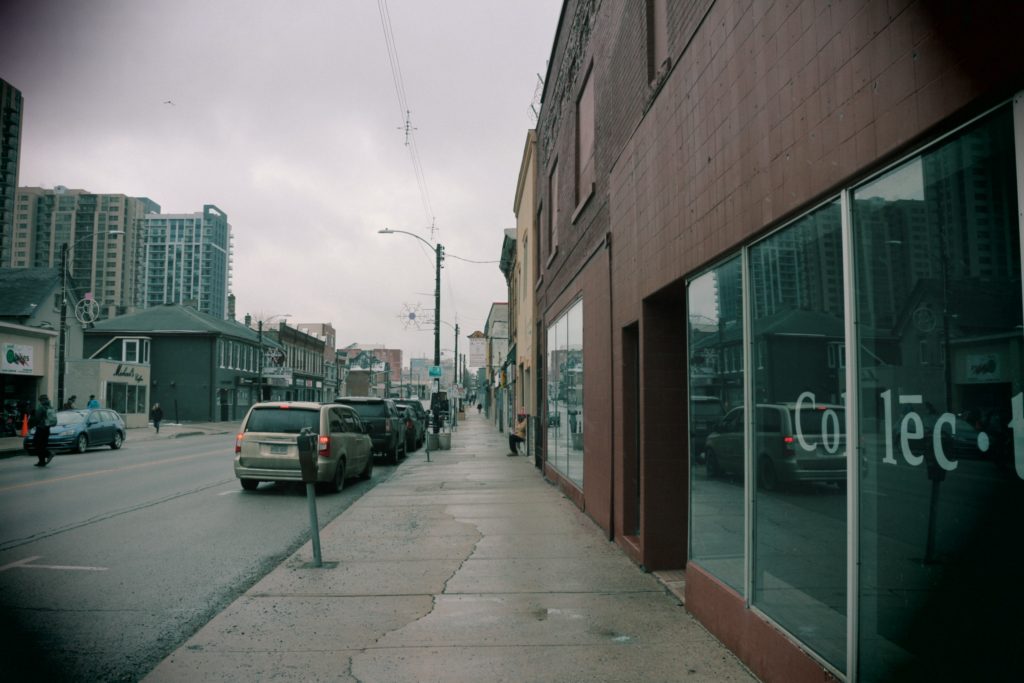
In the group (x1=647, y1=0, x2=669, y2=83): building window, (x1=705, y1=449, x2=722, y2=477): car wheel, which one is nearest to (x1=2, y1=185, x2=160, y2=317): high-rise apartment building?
(x1=647, y1=0, x2=669, y2=83): building window

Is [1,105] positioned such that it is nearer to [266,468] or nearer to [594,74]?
[594,74]

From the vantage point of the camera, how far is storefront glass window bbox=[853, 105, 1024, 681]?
266cm

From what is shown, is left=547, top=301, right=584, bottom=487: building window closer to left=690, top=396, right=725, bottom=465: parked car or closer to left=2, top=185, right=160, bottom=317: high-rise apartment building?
left=690, top=396, right=725, bottom=465: parked car

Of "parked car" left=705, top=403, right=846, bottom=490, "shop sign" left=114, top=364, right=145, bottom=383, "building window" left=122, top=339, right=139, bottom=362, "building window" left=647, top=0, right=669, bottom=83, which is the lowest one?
"parked car" left=705, top=403, right=846, bottom=490

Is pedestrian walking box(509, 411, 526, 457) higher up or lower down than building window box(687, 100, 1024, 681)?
lower down

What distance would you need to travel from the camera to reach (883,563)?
3.34 meters

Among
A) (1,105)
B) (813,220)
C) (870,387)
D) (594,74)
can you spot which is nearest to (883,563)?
(870,387)

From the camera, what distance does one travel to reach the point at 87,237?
83.5 feet

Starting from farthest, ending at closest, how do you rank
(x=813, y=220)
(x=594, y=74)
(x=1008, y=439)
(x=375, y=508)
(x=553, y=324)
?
(x=553, y=324) → (x=375, y=508) → (x=594, y=74) → (x=813, y=220) → (x=1008, y=439)

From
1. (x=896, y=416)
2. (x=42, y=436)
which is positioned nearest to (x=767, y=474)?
(x=896, y=416)

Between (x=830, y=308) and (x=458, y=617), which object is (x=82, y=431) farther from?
(x=830, y=308)

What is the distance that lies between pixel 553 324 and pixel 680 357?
329 inches

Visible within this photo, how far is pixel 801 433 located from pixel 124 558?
714 centimetres

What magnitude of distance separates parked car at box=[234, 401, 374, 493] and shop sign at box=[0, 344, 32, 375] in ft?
81.6
